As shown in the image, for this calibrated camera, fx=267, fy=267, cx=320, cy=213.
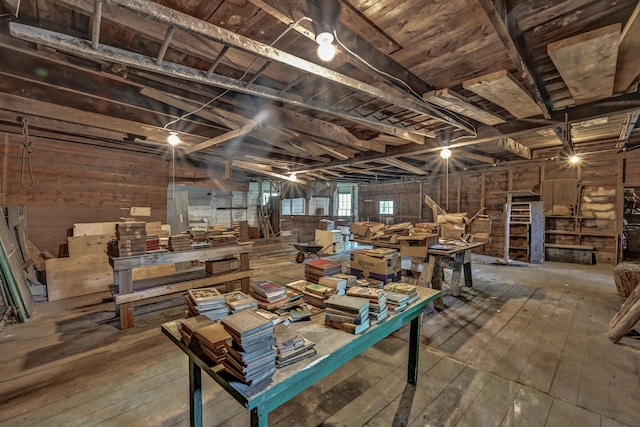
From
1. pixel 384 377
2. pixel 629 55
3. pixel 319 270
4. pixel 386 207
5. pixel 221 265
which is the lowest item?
pixel 384 377

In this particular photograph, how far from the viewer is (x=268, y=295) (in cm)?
170

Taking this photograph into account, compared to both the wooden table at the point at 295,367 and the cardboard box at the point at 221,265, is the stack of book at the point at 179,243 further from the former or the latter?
the wooden table at the point at 295,367

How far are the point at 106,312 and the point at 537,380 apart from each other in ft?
15.8

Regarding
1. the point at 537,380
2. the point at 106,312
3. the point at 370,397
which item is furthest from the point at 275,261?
the point at 537,380

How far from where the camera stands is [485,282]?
505 cm

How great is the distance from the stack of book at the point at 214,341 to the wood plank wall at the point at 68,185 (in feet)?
17.5

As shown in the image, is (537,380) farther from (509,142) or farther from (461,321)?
(509,142)

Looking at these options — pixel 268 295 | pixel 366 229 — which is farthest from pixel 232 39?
pixel 366 229

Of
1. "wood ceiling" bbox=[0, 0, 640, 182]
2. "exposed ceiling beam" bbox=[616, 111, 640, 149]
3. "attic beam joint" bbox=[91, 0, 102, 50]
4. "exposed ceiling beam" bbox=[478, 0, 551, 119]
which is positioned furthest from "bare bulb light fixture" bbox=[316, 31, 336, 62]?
"exposed ceiling beam" bbox=[616, 111, 640, 149]

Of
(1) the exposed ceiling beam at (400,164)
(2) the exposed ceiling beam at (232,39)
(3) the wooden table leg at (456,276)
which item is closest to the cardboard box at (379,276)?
(2) the exposed ceiling beam at (232,39)

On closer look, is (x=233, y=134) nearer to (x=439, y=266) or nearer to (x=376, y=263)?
(x=376, y=263)

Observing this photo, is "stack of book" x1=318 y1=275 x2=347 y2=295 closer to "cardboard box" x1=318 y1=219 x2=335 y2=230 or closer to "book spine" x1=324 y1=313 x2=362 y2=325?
"book spine" x1=324 y1=313 x2=362 y2=325

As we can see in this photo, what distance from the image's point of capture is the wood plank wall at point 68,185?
14.5 feet

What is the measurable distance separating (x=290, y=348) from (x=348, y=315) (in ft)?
1.30
